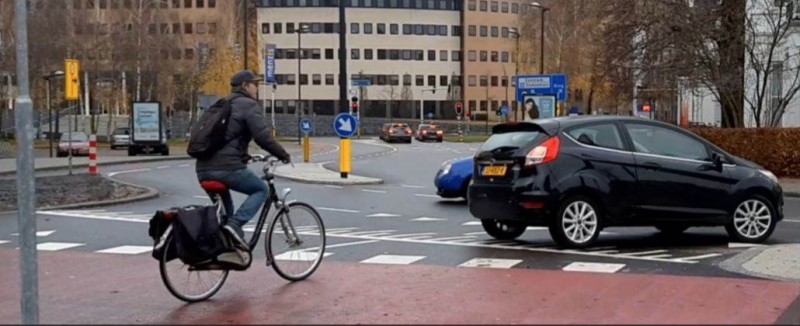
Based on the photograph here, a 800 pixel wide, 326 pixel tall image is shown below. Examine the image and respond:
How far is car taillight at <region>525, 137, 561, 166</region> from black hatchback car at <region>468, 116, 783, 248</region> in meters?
0.01

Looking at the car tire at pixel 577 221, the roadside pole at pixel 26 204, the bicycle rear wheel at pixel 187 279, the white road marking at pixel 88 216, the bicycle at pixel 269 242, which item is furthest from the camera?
the white road marking at pixel 88 216

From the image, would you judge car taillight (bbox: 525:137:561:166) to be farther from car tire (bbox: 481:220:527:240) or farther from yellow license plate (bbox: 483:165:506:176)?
car tire (bbox: 481:220:527:240)

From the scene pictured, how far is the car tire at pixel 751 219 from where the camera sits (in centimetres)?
1209

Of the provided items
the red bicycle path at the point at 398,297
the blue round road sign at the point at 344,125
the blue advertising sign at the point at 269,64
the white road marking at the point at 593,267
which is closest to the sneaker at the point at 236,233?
the red bicycle path at the point at 398,297

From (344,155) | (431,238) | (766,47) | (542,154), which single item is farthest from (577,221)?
(766,47)

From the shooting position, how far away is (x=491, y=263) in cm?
1012

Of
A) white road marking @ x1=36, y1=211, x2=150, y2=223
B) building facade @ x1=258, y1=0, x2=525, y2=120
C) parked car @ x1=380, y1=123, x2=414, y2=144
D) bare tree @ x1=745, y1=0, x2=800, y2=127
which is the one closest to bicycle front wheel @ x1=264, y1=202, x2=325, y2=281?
white road marking @ x1=36, y1=211, x2=150, y2=223

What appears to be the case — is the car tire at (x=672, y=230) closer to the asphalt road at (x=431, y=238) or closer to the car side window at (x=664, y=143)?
the asphalt road at (x=431, y=238)

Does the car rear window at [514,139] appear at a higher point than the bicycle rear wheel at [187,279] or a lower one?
higher

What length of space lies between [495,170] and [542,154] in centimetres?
61

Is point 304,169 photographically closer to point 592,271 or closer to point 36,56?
point 592,271

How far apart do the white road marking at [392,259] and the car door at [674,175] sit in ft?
9.62

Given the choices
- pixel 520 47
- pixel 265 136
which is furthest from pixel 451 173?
pixel 520 47

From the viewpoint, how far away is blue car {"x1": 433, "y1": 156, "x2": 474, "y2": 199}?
62.0 feet
